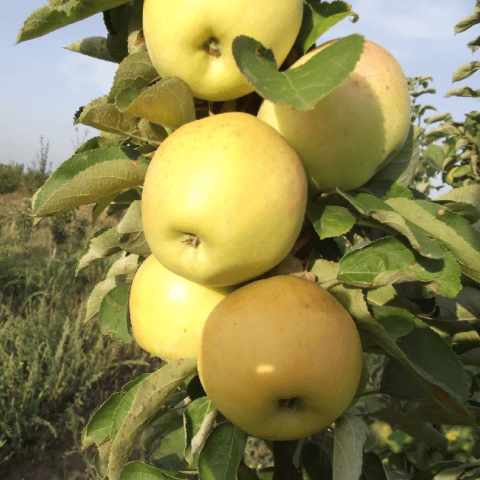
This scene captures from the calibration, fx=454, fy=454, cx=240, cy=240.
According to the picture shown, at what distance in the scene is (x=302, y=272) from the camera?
752mm

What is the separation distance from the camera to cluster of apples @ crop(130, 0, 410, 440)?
0.62 meters

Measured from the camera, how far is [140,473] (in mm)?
848

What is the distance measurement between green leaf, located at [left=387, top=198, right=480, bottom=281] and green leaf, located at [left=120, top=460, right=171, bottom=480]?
648 mm

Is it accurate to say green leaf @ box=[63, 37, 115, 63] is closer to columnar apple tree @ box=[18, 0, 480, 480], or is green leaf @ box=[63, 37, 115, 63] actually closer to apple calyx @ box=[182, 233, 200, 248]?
columnar apple tree @ box=[18, 0, 480, 480]

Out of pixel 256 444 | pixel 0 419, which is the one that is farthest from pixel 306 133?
pixel 0 419

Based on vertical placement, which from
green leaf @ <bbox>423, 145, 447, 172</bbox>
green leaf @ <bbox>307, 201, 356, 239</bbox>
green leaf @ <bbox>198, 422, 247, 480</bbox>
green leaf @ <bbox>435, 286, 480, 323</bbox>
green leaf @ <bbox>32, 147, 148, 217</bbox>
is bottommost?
green leaf @ <bbox>423, 145, 447, 172</bbox>

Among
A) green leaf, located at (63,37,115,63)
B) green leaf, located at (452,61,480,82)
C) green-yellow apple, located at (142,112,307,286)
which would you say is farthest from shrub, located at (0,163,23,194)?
green-yellow apple, located at (142,112,307,286)

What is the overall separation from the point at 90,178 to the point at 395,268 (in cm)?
51

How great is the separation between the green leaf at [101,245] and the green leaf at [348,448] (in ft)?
1.75

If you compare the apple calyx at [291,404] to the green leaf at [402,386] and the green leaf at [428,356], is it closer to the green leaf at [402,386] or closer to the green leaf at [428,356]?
the green leaf at [428,356]

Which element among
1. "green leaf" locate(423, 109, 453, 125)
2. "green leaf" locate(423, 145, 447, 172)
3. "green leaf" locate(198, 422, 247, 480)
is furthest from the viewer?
"green leaf" locate(423, 109, 453, 125)

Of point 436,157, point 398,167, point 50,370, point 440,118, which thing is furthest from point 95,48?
point 50,370

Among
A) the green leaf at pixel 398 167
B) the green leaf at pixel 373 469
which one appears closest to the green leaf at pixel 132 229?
the green leaf at pixel 398 167

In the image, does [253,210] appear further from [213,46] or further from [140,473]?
[140,473]
